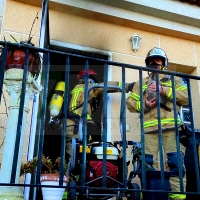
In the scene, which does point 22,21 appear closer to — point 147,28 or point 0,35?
point 0,35

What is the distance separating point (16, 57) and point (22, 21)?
2.36 meters

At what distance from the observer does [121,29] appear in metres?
5.33

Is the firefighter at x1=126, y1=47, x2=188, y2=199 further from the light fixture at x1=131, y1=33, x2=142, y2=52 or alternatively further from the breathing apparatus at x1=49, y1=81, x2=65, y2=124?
the light fixture at x1=131, y1=33, x2=142, y2=52

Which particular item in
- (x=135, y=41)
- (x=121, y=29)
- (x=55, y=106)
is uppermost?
(x=121, y=29)

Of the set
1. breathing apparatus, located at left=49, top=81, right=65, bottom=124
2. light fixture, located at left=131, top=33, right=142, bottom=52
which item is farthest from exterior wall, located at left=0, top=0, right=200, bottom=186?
breathing apparatus, located at left=49, top=81, right=65, bottom=124

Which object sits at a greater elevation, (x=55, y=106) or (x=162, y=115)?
(x=55, y=106)

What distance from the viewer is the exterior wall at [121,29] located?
15.5ft

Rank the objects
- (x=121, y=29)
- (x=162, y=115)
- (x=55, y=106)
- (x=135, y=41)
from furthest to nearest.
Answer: (x=121, y=29) < (x=135, y=41) < (x=55, y=106) < (x=162, y=115)

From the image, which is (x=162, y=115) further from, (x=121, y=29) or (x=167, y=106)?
(x=121, y=29)

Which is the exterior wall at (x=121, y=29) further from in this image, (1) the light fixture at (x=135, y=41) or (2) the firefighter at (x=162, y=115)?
(2) the firefighter at (x=162, y=115)

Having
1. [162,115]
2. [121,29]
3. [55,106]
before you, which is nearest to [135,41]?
[121,29]

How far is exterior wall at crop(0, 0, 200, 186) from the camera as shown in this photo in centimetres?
471

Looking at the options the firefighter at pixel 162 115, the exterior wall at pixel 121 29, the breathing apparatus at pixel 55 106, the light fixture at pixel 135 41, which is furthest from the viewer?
the light fixture at pixel 135 41

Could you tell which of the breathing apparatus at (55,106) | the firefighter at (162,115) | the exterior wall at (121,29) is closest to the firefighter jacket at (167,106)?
the firefighter at (162,115)
